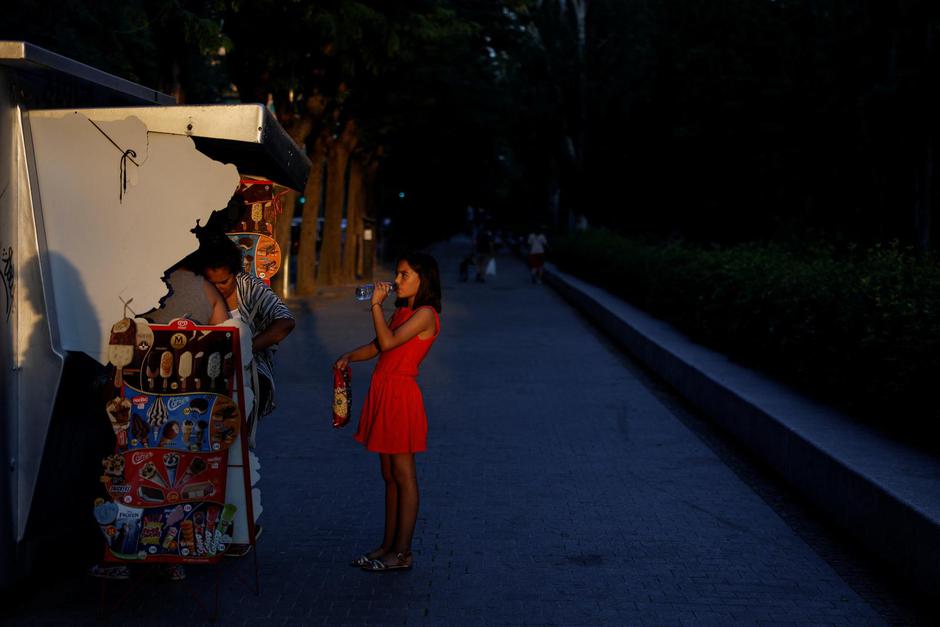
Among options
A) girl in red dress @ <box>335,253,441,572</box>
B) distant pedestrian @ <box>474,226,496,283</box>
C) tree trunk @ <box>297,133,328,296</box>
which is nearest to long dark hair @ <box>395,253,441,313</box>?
girl in red dress @ <box>335,253,441,572</box>

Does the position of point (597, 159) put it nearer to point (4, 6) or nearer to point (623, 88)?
point (623, 88)

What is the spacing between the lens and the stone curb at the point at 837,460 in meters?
5.95

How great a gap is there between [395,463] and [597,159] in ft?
134

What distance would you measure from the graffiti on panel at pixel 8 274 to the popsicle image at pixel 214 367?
971 millimetres

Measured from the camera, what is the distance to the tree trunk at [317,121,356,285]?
30500 millimetres

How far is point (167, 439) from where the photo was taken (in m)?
5.56

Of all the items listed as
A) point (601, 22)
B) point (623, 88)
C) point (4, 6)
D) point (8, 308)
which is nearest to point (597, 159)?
point (623, 88)

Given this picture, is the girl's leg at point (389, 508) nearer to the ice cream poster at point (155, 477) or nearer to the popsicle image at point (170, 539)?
the ice cream poster at point (155, 477)

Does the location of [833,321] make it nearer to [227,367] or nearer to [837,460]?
[837,460]

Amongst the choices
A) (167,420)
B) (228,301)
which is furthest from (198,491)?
(228,301)

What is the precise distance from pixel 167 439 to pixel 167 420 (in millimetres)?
87

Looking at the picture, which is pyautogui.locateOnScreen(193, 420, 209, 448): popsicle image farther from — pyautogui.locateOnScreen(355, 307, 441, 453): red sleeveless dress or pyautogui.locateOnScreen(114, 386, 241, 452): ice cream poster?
pyautogui.locateOnScreen(355, 307, 441, 453): red sleeveless dress

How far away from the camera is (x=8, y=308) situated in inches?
222

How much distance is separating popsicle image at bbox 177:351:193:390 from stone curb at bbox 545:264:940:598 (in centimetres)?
353
